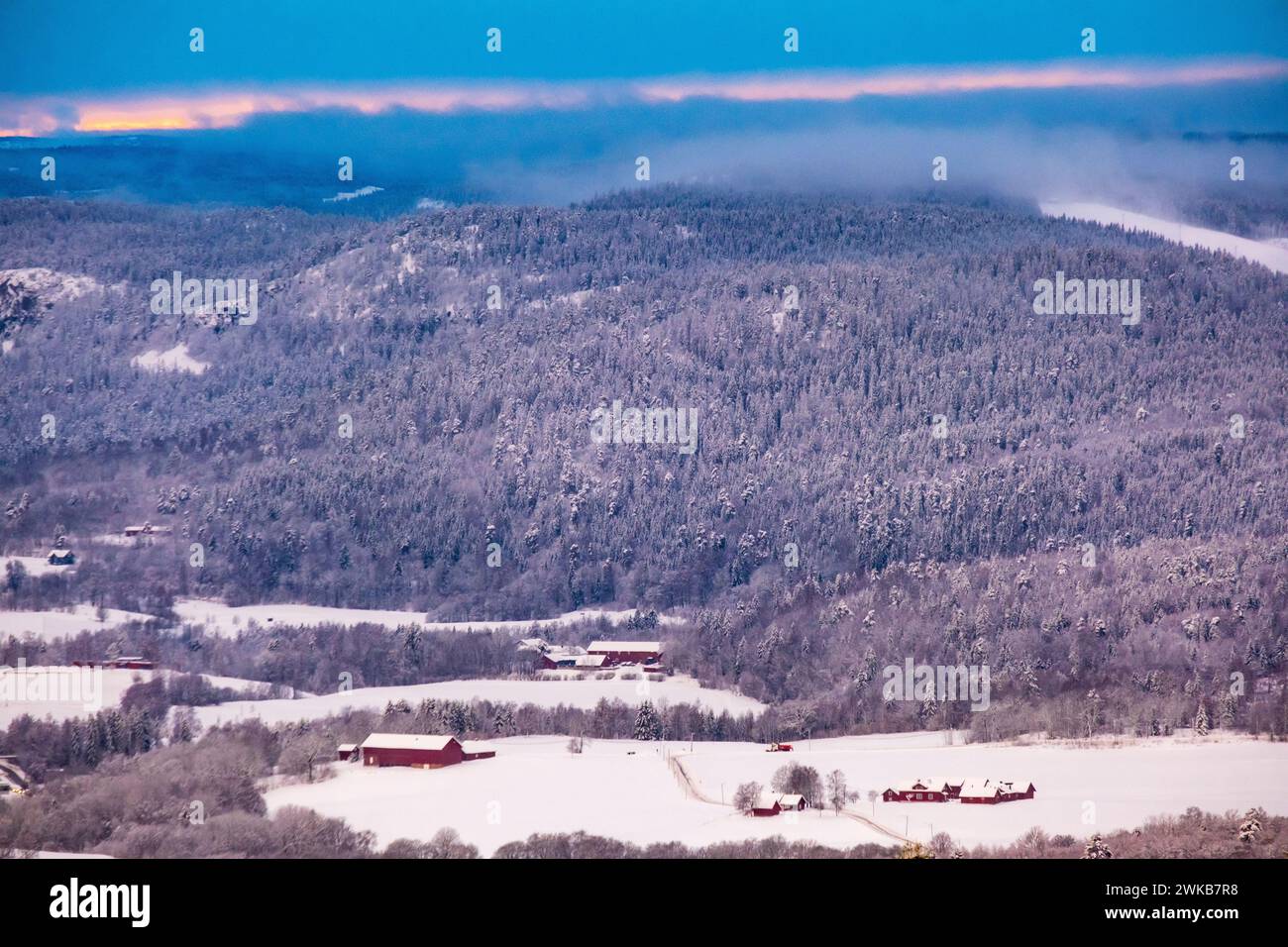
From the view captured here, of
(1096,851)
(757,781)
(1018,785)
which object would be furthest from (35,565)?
(1096,851)

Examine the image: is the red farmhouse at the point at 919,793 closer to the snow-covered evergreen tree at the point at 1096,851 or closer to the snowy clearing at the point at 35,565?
the snow-covered evergreen tree at the point at 1096,851

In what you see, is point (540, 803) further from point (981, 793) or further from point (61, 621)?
point (61, 621)

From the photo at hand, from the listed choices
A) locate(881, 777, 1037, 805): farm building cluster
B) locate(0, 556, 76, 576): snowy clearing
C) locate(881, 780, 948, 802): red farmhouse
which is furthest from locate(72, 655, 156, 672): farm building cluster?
locate(881, 780, 948, 802): red farmhouse

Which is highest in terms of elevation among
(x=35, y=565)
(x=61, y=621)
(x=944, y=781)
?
(x=35, y=565)
